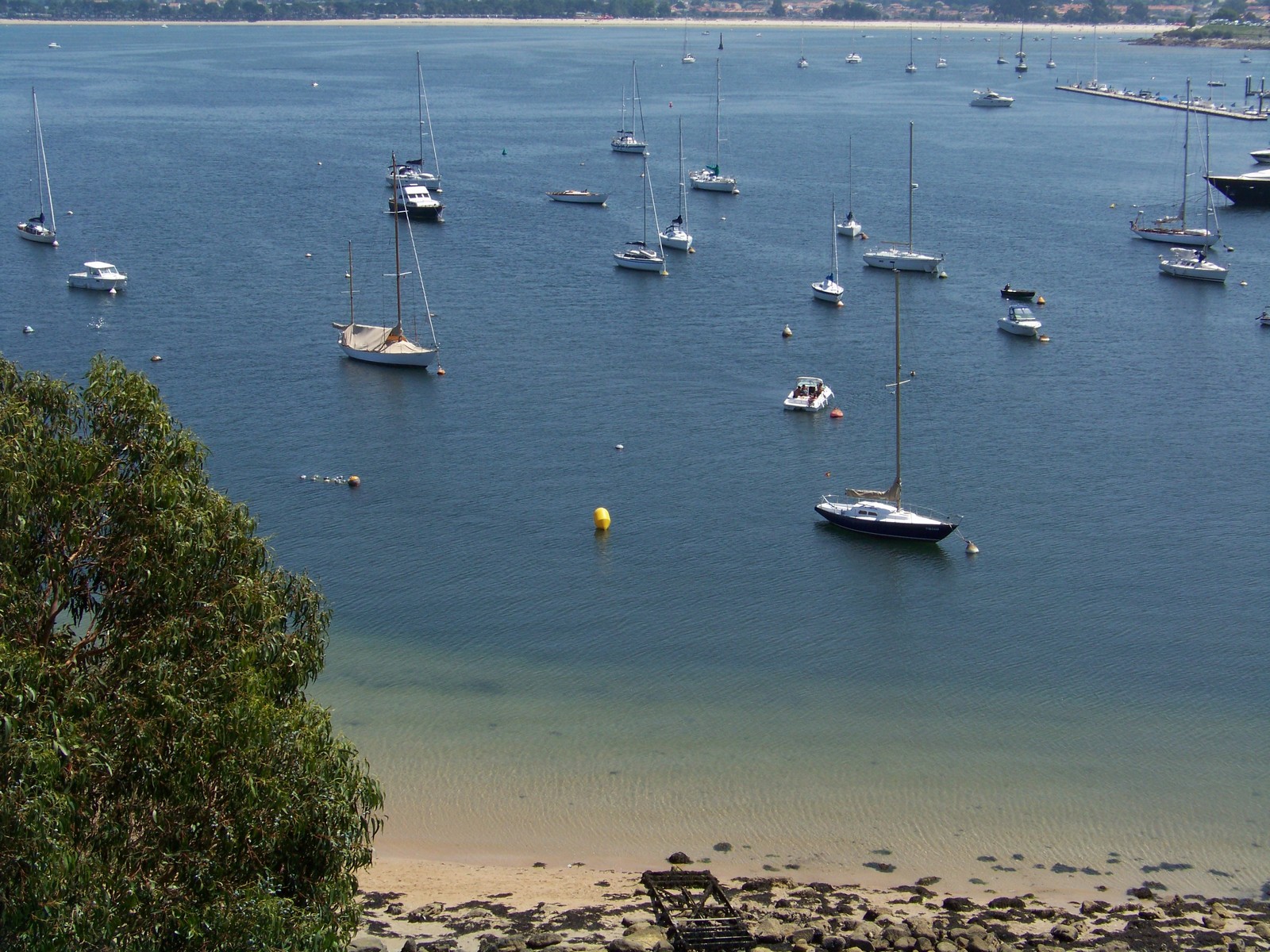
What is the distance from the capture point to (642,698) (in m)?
37.1

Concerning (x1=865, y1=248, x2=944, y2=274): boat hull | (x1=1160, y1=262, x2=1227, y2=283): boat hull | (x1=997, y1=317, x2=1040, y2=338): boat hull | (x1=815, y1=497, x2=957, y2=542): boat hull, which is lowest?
(x1=815, y1=497, x2=957, y2=542): boat hull

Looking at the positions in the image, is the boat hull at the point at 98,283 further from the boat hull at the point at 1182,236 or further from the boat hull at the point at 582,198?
the boat hull at the point at 1182,236

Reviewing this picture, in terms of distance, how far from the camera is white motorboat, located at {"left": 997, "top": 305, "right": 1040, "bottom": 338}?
231 ft

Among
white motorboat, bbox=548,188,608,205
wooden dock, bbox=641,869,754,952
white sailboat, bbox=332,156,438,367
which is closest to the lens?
wooden dock, bbox=641,869,754,952

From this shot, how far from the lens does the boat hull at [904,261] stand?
8475 cm

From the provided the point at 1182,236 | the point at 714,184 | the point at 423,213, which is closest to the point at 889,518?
the point at 1182,236

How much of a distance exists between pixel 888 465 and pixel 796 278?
3149 centimetres

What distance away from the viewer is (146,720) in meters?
17.4

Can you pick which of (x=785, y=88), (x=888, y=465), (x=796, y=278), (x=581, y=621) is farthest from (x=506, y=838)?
(x=785, y=88)

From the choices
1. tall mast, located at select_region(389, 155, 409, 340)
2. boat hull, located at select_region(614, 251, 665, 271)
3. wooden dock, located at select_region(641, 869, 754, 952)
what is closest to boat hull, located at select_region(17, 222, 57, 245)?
tall mast, located at select_region(389, 155, 409, 340)

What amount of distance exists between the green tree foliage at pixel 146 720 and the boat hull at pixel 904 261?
6809cm

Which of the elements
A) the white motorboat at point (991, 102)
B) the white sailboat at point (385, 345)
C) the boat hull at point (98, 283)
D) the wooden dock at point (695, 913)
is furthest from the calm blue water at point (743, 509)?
the white motorboat at point (991, 102)

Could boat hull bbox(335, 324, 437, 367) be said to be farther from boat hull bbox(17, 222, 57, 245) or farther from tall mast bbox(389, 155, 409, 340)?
boat hull bbox(17, 222, 57, 245)

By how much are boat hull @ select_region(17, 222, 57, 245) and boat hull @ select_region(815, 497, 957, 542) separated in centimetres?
6026
